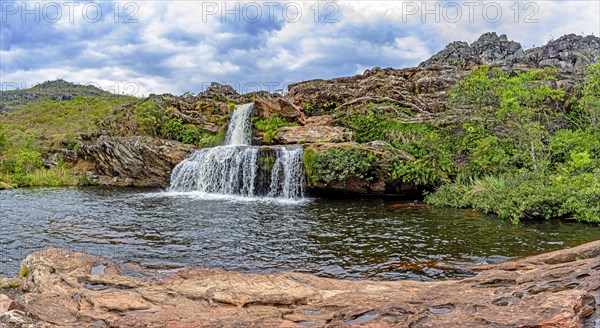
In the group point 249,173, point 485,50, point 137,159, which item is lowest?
point 249,173

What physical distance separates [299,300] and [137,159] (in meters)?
22.4

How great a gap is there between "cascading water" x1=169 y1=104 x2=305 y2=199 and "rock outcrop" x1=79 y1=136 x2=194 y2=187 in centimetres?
307

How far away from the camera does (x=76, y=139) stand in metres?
32.2

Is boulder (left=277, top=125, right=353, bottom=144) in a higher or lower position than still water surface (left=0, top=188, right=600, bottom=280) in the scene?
higher

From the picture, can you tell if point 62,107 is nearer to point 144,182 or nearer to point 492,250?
point 144,182

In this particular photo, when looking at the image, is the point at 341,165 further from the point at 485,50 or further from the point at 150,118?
the point at 485,50

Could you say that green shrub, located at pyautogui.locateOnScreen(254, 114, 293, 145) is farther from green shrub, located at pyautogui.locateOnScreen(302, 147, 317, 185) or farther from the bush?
the bush

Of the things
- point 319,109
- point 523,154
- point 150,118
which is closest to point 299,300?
point 523,154

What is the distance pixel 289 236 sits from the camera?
10.2 meters

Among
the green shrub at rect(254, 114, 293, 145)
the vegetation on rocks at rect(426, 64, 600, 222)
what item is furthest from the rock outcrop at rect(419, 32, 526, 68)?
the vegetation on rocks at rect(426, 64, 600, 222)

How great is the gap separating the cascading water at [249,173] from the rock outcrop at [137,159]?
3.07 metres

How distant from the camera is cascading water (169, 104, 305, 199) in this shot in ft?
62.0

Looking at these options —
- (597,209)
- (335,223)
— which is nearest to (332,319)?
(335,223)

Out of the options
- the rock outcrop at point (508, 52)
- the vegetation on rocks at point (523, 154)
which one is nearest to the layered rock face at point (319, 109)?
the rock outcrop at point (508, 52)
